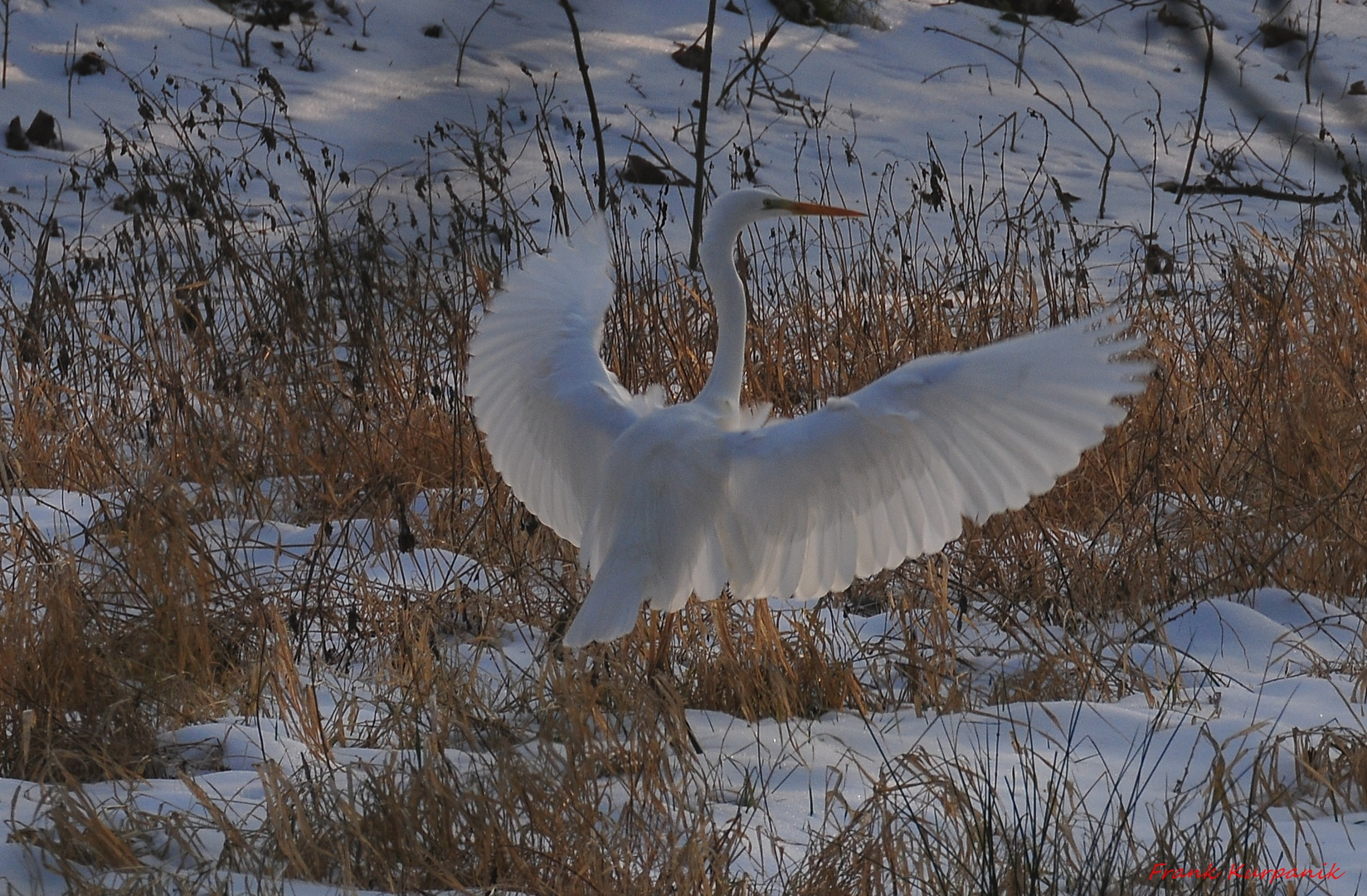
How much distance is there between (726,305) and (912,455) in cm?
67

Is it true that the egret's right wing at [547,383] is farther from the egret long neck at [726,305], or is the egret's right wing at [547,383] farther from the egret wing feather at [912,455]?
the egret wing feather at [912,455]

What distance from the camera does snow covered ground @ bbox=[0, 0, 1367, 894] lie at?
1.48 metres

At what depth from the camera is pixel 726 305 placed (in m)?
2.84

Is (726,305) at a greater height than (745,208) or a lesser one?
lesser

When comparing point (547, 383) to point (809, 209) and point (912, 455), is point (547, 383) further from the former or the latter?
point (912, 455)

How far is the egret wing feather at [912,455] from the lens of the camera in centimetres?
216

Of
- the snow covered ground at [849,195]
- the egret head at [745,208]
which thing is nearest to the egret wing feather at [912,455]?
the snow covered ground at [849,195]

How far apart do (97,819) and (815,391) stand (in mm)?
2640

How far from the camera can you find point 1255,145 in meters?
8.55

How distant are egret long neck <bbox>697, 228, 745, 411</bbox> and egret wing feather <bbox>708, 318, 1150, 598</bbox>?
0.38 metres
